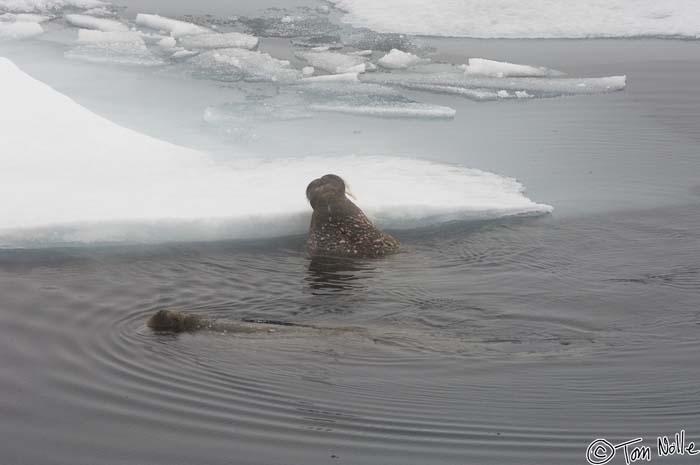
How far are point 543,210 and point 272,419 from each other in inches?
136

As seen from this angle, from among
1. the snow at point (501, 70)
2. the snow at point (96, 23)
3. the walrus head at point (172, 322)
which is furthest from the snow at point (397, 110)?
the walrus head at point (172, 322)

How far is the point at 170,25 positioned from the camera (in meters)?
13.0

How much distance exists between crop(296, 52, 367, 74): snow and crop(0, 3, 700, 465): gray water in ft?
9.63

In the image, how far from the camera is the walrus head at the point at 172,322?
15.6ft

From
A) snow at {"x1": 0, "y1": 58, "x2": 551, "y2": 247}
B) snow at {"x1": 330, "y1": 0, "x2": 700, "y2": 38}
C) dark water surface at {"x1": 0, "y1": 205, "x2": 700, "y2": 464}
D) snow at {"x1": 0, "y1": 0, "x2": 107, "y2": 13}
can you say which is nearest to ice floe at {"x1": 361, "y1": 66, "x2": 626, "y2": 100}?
snow at {"x1": 330, "y1": 0, "x2": 700, "y2": 38}

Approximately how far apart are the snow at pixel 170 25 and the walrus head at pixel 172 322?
27.7 ft

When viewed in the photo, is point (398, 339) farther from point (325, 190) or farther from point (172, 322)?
point (325, 190)

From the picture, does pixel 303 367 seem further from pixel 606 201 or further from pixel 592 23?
pixel 592 23

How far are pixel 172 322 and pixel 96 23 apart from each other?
A: 9.43m

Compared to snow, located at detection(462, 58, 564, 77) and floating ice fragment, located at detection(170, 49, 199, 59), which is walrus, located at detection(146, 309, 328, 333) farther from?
floating ice fragment, located at detection(170, 49, 199, 59)

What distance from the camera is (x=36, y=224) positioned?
19.3 feet

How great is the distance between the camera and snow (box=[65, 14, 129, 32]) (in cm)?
1286

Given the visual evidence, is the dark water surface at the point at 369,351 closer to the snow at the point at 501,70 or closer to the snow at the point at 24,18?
the snow at the point at 501,70
